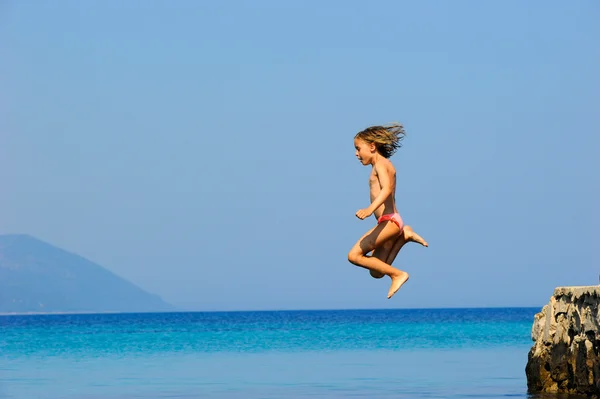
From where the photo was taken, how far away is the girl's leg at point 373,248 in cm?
1277

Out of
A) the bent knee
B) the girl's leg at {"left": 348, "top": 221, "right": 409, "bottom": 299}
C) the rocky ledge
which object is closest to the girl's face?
the girl's leg at {"left": 348, "top": 221, "right": 409, "bottom": 299}

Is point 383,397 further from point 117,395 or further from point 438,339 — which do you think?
point 438,339

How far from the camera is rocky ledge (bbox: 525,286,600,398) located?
66.8ft

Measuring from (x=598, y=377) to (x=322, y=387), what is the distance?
10575 mm

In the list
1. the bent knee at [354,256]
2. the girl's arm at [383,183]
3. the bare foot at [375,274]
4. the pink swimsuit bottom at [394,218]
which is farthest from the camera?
the bare foot at [375,274]

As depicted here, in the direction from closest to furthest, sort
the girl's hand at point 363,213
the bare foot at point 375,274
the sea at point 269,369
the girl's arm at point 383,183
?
the girl's hand at point 363,213
the girl's arm at point 383,183
the bare foot at point 375,274
the sea at point 269,369

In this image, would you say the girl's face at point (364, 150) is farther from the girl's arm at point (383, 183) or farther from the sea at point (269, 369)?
the sea at point (269, 369)

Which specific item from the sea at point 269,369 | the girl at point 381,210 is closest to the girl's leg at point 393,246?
the girl at point 381,210

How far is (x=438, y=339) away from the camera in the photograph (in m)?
61.2

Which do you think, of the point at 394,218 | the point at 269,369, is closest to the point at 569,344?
the point at 394,218

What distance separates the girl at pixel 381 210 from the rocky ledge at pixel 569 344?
8150 millimetres

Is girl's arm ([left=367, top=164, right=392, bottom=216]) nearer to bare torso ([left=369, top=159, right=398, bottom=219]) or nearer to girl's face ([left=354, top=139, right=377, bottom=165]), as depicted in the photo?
bare torso ([left=369, top=159, right=398, bottom=219])

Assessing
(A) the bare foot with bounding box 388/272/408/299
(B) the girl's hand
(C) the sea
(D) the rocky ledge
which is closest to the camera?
(B) the girl's hand

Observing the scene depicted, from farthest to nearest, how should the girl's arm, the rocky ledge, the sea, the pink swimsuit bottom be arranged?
the sea < the rocky ledge < the pink swimsuit bottom < the girl's arm
